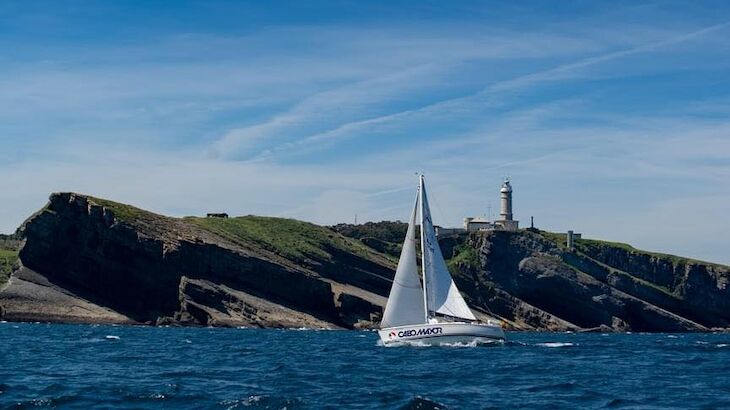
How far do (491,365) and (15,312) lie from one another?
8161 cm

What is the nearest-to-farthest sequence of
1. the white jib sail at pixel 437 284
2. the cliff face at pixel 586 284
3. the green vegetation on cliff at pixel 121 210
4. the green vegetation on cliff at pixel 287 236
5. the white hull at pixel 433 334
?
the white hull at pixel 433 334 < the white jib sail at pixel 437 284 < the green vegetation on cliff at pixel 121 210 < the green vegetation on cliff at pixel 287 236 < the cliff face at pixel 586 284

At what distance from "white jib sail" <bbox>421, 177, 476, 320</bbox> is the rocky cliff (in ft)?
173

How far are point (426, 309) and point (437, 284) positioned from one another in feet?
7.54

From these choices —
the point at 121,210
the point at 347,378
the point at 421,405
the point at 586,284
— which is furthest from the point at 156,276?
the point at 421,405

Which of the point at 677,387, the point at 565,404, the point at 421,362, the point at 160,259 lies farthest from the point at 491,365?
the point at 160,259

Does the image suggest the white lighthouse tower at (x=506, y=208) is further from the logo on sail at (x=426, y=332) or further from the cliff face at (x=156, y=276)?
the logo on sail at (x=426, y=332)

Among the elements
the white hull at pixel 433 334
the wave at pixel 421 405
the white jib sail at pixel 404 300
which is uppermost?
the white jib sail at pixel 404 300

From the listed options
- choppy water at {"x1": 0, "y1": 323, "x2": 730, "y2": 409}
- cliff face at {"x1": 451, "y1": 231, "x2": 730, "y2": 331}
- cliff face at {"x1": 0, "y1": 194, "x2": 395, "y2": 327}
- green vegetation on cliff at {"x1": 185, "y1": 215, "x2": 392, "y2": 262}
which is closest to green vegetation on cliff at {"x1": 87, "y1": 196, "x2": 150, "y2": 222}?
cliff face at {"x1": 0, "y1": 194, "x2": 395, "y2": 327}

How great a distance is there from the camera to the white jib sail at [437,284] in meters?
70.7

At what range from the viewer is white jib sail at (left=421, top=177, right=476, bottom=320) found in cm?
7069

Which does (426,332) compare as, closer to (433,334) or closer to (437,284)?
(433,334)

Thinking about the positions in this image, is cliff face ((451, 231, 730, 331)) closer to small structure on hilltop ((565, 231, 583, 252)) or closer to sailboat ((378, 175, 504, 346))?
small structure on hilltop ((565, 231, 583, 252))

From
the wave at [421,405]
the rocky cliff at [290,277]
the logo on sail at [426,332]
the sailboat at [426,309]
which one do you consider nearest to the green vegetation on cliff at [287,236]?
the rocky cliff at [290,277]

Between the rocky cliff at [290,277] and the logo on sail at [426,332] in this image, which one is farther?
the rocky cliff at [290,277]
